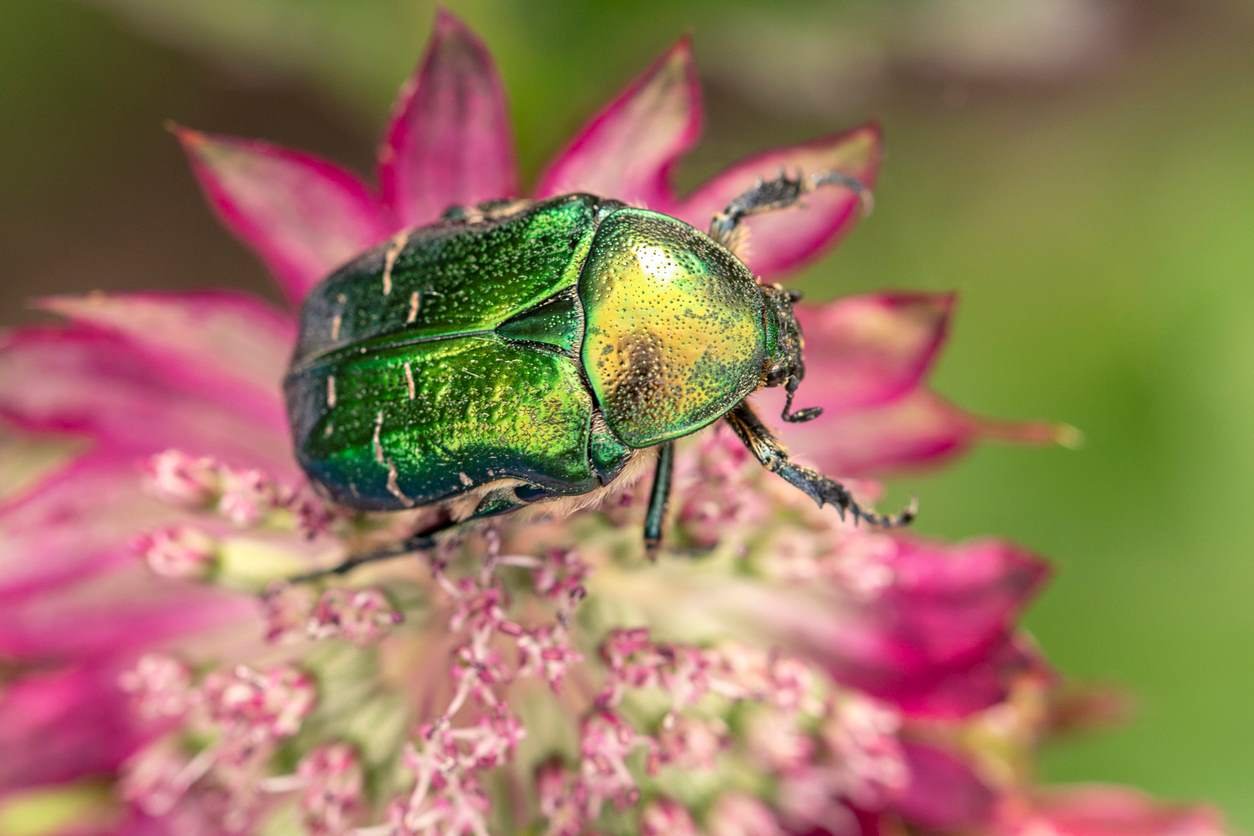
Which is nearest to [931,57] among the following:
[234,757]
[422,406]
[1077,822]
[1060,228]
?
[1060,228]

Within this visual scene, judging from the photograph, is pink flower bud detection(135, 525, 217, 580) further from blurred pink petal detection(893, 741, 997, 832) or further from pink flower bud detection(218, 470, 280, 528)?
blurred pink petal detection(893, 741, 997, 832)

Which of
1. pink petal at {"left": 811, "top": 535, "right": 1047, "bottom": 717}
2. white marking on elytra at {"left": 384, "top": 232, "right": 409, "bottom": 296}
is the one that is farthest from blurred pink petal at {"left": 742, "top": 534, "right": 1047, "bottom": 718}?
white marking on elytra at {"left": 384, "top": 232, "right": 409, "bottom": 296}

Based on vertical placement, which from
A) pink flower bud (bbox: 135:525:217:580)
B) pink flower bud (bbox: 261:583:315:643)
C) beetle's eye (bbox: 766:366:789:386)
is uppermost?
beetle's eye (bbox: 766:366:789:386)

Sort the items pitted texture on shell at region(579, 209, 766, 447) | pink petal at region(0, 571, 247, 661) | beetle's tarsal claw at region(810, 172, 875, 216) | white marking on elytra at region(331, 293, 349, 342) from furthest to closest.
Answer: pink petal at region(0, 571, 247, 661), beetle's tarsal claw at region(810, 172, 875, 216), white marking on elytra at region(331, 293, 349, 342), pitted texture on shell at region(579, 209, 766, 447)

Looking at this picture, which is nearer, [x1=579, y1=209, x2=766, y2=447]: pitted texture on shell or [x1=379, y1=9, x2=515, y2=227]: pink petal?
[x1=579, y1=209, x2=766, y2=447]: pitted texture on shell

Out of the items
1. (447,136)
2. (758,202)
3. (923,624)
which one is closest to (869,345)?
(758,202)

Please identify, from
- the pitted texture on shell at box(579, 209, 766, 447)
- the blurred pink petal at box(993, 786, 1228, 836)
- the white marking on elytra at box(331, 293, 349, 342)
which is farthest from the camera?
the blurred pink petal at box(993, 786, 1228, 836)

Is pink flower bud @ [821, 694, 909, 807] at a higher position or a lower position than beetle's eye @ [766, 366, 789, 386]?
lower
